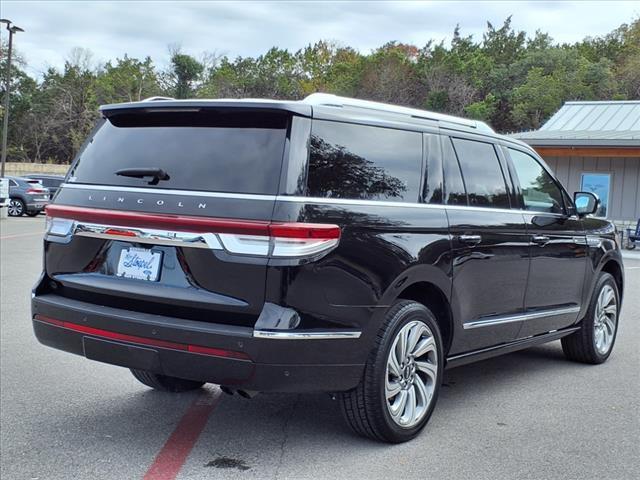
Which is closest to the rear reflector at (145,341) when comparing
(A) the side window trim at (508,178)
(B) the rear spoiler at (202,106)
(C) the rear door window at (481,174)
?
(B) the rear spoiler at (202,106)

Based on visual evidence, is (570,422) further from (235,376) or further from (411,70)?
(411,70)

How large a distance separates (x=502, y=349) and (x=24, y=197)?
27.3 meters

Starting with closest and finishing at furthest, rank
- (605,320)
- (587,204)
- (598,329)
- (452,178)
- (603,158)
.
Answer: (452,178) < (587,204) < (598,329) < (605,320) < (603,158)

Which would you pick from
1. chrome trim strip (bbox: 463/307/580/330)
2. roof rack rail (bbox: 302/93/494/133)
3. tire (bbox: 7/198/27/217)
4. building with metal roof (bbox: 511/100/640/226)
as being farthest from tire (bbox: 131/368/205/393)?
tire (bbox: 7/198/27/217)

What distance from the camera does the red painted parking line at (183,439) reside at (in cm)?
373

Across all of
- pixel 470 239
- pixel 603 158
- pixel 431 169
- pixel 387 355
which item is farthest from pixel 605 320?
pixel 603 158

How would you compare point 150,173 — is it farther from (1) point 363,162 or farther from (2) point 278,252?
(1) point 363,162

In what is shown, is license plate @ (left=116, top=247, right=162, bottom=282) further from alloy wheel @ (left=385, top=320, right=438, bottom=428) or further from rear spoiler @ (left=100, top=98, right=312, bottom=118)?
alloy wheel @ (left=385, top=320, right=438, bottom=428)

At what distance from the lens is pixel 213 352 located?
357 centimetres

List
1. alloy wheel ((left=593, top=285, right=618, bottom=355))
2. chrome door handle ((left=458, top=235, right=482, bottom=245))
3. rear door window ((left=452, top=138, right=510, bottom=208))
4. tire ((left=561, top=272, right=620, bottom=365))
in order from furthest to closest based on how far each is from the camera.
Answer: alloy wheel ((left=593, top=285, right=618, bottom=355))
tire ((left=561, top=272, right=620, bottom=365))
rear door window ((left=452, top=138, right=510, bottom=208))
chrome door handle ((left=458, top=235, right=482, bottom=245))

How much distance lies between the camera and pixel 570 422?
185 inches

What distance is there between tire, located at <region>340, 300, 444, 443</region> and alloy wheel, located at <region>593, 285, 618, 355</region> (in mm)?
2623

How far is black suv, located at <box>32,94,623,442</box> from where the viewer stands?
11.7ft

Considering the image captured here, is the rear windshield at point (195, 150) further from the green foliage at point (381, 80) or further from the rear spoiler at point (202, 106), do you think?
the green foliage at point (381, 80)
